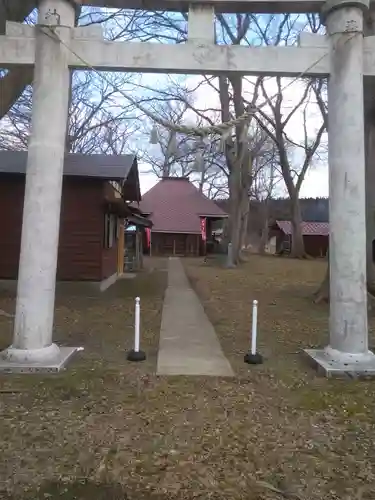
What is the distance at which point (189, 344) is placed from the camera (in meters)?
7.96

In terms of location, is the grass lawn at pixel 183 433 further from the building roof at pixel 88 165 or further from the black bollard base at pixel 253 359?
the building roof at pixel 88 165

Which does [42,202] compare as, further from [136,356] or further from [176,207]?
[176,207]

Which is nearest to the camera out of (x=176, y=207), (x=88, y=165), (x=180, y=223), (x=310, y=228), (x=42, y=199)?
(x=42, y=199)

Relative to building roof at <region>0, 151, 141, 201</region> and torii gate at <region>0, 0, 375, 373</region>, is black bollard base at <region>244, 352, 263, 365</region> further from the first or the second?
building roof at <region>0, 151, 141, 201</region>

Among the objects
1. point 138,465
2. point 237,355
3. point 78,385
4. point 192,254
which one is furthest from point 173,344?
point 192,254

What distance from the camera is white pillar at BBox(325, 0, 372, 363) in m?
6.21

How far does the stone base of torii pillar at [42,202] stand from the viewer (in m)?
6.09

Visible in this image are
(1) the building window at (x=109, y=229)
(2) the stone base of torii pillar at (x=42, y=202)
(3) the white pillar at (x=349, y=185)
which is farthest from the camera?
(1) the building window at (x=109, y=229)

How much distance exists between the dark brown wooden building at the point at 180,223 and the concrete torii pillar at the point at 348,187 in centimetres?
3501

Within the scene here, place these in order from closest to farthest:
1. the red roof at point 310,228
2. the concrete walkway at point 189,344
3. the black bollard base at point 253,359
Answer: the concrete walkway at point 189,344 < the black bollard base at point 253,359 < the red roof at point 310,228

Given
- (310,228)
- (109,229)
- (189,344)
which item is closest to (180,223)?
(310,228)

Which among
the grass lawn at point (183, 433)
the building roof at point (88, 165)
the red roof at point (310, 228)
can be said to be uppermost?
the red roof at point (310, 228)

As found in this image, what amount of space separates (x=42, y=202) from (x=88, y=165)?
10.8 metres

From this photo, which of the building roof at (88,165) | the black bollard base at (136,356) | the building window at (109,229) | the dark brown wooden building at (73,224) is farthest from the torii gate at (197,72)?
the building window at (109,229)
